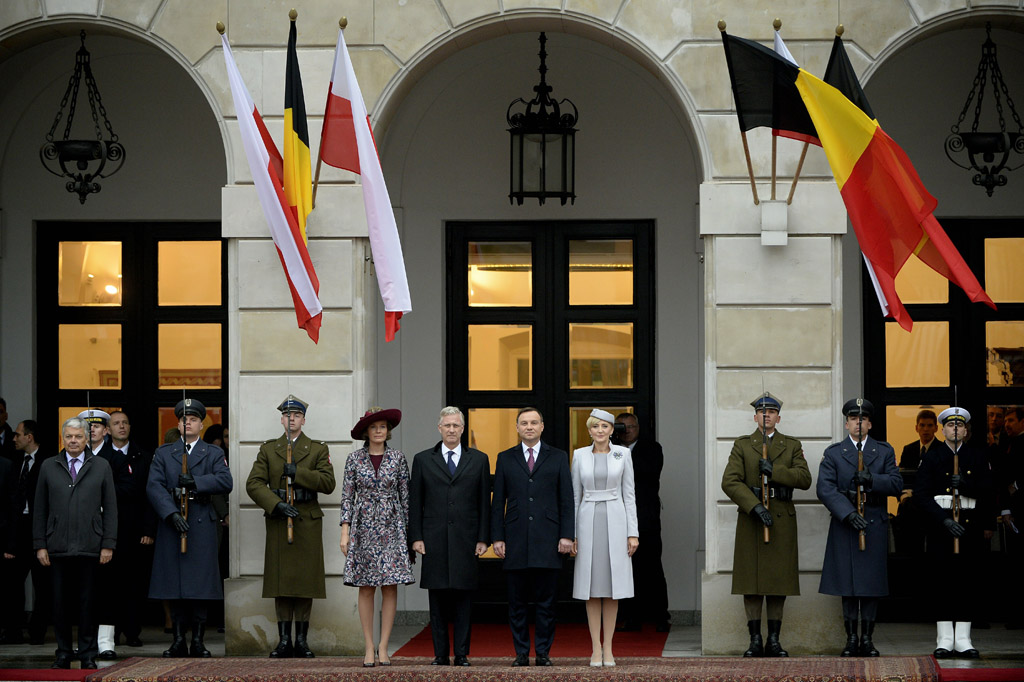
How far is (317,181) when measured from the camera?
1134 cm

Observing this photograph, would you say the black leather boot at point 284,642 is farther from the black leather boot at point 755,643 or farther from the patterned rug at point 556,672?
the black leather boot at point 755,643

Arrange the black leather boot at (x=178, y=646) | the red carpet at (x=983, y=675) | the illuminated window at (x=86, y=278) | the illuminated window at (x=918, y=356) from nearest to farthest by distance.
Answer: the red carpet at (x=983, y=675), the black leather boot at (x=178, y=646), the illuminated window at (x=918, y=356), the illuminated window at (x=86, y=278)

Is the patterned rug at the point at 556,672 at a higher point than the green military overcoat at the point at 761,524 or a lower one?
lower

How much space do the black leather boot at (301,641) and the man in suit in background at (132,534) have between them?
53.8 inches

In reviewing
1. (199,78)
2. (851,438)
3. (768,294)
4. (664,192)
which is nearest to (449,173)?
(664,192)

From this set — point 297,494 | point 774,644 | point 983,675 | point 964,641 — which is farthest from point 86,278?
point 983,675

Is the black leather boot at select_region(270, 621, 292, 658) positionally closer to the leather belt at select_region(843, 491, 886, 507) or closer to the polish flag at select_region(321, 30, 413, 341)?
the polish flag at select_region(321, 30, 413, 341)

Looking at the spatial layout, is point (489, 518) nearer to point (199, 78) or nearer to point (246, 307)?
point (246, 307)

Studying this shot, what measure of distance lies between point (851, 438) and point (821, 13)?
331 centimetres

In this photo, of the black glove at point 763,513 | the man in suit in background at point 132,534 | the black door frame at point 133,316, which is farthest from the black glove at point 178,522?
the black glove at point 763,513

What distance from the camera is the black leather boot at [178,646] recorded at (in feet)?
36.6

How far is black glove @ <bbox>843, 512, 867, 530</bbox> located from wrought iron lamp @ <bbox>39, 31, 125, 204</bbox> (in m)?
6.62

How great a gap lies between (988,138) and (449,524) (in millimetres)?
5448

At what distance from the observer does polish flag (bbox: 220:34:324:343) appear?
10.6 m
